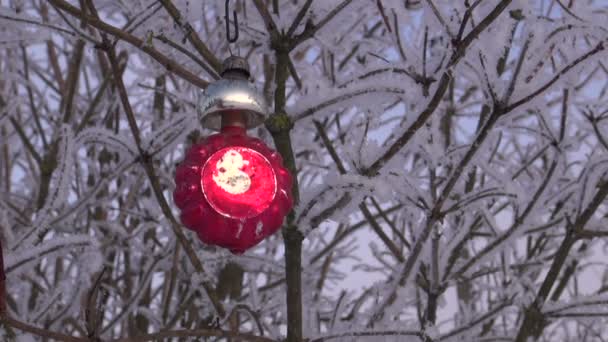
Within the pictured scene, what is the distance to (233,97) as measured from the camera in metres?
1.20

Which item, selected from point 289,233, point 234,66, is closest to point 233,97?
point 234,66

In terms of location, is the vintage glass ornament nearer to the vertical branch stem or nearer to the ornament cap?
the ornament cap

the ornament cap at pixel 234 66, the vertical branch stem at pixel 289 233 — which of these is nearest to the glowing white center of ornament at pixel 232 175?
the ornament cap at pixel 234 66

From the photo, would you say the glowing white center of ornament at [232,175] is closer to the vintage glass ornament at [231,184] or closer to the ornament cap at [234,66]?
the vintage glass ornament at [231,184]

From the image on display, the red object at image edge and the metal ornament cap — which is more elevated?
the metal ornament cap

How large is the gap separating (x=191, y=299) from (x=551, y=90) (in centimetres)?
196

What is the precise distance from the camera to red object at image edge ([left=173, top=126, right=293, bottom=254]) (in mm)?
1195

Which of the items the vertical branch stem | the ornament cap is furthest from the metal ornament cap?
the vertical branch stem

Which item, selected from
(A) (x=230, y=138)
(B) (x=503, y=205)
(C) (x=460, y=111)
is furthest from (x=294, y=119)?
(C) (x=460, y=111)

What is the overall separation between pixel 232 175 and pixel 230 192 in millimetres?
31

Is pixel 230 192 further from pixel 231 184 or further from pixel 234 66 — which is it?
pixel 234 66

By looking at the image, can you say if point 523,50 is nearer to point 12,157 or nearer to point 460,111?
point 460,111

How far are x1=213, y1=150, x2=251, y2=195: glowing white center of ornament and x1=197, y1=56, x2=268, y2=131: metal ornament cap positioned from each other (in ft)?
0.28

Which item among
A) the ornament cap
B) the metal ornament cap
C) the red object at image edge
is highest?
the ornament cap
